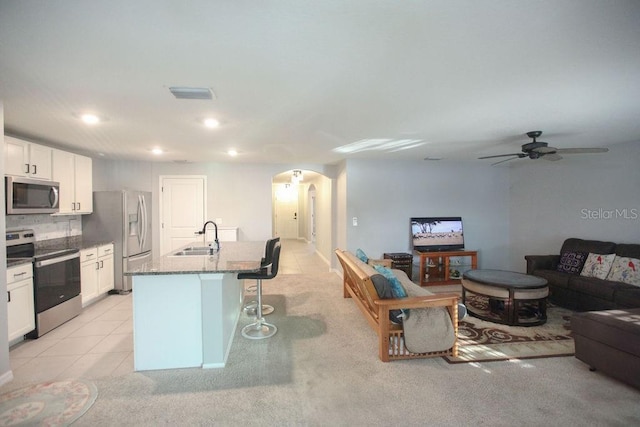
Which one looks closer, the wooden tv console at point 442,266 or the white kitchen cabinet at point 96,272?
the white kitchen cabinet at point 96,272

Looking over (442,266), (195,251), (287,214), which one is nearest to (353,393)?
(195,251)

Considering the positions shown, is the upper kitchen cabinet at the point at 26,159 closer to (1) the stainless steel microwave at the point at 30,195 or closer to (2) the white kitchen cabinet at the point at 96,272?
(1) the stainless steel microwave at the point at 30,195

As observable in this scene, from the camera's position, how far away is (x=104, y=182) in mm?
5699

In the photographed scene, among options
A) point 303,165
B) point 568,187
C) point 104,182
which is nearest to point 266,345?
point 303,165

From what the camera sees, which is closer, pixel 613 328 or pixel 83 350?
pixel 613 328

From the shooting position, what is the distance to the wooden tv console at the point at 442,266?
541 centimetres

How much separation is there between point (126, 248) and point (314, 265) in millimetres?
3835

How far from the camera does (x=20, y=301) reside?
3.00 metres

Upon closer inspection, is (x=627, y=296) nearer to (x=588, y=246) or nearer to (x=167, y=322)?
(x=588, y=246)

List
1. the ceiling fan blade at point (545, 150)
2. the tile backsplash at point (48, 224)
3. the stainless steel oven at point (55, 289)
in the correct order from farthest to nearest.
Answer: the tile backsplash at point (48, 224), the ceiling fan blade at point (545, 150), the stainless steel oven at point (55, 289)

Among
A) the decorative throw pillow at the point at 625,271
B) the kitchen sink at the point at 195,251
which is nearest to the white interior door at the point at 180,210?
the kitchen sink at the point at 195,251

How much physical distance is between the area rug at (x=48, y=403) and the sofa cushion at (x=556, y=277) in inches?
217

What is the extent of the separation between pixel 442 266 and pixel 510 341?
256cm

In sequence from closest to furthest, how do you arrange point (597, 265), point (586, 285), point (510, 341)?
point (510, 341)
point (586, 285)
point (597, 265)
